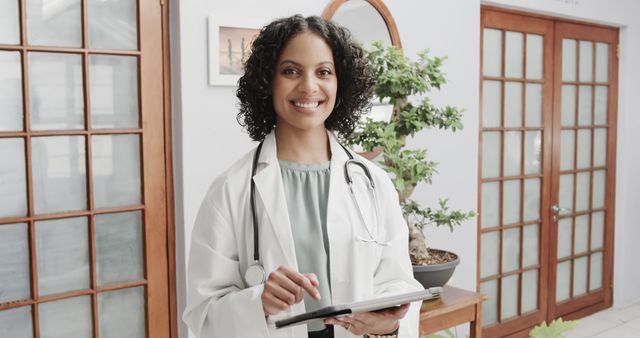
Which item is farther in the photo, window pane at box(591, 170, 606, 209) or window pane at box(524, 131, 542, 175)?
window pane at box(591, 170, 606, 209)

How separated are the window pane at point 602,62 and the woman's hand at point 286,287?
4.03m

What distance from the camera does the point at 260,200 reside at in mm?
1396

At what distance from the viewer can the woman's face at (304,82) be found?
1402 millimetres

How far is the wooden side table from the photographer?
239cm

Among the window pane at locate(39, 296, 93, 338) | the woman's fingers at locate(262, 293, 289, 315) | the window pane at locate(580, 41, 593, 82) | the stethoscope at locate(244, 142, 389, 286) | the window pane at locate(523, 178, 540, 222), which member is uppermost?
the window pane at locate(580, 41, 593, 82)

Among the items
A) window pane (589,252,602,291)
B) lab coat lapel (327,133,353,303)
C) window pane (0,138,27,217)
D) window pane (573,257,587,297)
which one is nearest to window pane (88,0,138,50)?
window pane (0,138,27,217)

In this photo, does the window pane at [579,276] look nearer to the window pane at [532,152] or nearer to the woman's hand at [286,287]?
the window pane at [532,152]

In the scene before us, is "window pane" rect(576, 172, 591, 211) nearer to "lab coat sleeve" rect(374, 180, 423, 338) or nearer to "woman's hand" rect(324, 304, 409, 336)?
"lab coat sleeve" rect(374, 180, 423, 338)

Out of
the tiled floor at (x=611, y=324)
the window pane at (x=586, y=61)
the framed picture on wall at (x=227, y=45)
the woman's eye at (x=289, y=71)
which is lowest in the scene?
the tiled floor at (x=611, y=324)

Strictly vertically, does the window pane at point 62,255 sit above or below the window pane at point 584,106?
below

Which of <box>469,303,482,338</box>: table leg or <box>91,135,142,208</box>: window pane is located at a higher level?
<box>91,135,142,208</box>: window pane

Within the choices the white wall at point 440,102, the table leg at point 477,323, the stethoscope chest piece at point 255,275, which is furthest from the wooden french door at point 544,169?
the stethoscope chest piece at point 255,275

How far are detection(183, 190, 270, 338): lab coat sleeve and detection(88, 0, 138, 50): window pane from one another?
1.23 meters

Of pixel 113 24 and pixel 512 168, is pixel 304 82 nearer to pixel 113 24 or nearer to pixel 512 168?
pixel 113 24
